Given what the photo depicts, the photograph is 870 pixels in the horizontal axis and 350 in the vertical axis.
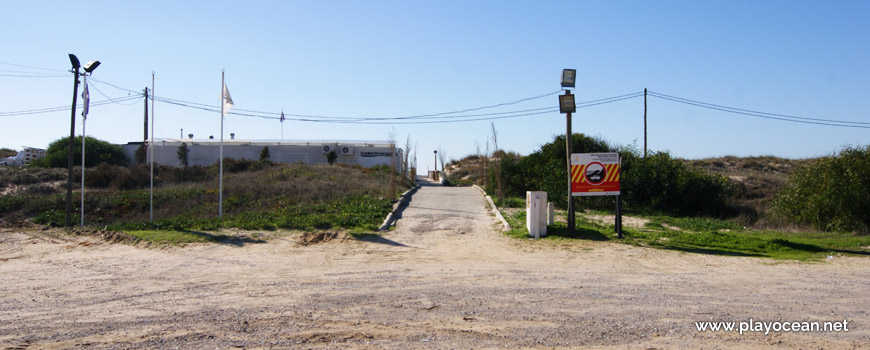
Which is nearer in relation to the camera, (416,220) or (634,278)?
(634,278)

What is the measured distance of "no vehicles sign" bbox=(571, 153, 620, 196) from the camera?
48.2ft

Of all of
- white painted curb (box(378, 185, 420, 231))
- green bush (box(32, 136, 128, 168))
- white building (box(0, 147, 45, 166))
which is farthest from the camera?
white building (box(0, 147, 45, 166))

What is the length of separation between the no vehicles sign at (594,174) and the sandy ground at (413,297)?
6.24ft

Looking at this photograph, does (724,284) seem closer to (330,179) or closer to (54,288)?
(54,288)

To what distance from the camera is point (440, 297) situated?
7758mm

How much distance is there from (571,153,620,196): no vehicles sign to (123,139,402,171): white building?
1445 inches

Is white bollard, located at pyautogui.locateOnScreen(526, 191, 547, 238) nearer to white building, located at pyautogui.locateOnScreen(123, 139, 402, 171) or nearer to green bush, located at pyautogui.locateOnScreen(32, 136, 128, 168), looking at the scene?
white building, located at pyautogui.locateOnScreen(123, 139, 402, 171)

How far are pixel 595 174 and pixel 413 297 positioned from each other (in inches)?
333

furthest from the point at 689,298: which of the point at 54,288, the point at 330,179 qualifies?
the point at 330,179

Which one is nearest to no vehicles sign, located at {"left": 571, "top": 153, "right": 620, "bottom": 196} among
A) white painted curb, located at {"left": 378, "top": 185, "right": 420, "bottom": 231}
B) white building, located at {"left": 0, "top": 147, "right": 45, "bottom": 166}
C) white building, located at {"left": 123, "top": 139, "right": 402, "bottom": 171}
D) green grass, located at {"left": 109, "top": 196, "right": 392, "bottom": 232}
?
white painted curb, located at {"left": 378, "top": 185, "right": 420, "bottom": 231}

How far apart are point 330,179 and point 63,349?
24.9 meters

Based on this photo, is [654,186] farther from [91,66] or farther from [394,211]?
[91,66]

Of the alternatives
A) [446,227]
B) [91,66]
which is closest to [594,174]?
[446,227]

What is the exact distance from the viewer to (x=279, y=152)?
52.2m
